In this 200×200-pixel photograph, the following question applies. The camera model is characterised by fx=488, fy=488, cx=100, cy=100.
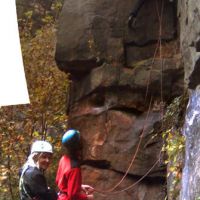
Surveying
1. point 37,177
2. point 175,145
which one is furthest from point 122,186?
point 37,177

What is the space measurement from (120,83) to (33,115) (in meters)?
2.69

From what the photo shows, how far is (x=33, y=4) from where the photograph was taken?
13797mm

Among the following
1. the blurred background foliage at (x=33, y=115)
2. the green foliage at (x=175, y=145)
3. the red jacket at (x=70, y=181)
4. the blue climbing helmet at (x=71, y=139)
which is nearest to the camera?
the red jacket at (x=70, y=181)

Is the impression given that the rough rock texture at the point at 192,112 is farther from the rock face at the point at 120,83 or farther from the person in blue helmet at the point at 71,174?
the rock face at the point at 120,83

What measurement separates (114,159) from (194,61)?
3058 millimetres

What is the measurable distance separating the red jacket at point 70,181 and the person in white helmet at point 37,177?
0.25 meters

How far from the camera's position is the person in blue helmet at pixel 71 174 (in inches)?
230

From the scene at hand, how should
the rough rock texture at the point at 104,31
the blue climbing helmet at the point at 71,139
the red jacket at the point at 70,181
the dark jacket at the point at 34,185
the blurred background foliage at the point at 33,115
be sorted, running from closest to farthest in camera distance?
the dark jacket at the point at 34,185
the red jacket at the point at 70,181
the blue climbing helmet at the point at 71,139
the rough rock texture at the point at 104,31
the blurred background foliage at the point at 33,115

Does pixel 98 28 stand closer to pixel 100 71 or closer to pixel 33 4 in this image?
pixel 100 71

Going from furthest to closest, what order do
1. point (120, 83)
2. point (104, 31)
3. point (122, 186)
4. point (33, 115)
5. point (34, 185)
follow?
point (33, 115)
point (104, 31)
point (120, 83)
point (122, 186)
point (34, 185)

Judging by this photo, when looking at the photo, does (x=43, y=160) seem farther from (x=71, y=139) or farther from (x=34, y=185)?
(x=71, y=139)

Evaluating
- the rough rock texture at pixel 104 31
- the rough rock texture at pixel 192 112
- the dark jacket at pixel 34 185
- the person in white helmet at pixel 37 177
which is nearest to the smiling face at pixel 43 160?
the person in white helmet at pixel 37 177

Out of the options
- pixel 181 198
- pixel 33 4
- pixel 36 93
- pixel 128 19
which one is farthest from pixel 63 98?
pixel 181 198

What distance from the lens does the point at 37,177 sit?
542 cm
